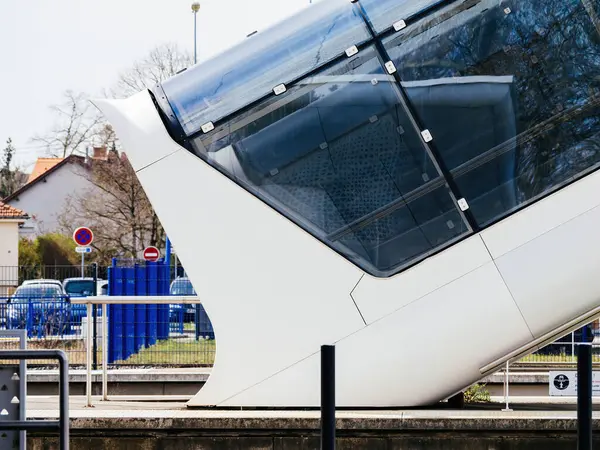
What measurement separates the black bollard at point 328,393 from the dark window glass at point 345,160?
2.54 m

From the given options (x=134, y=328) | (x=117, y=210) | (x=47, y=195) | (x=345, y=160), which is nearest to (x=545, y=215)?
(x=345, y=160)

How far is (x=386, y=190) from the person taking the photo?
27.8ft

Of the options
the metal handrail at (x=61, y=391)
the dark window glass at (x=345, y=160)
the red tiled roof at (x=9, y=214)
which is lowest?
the metal handrail at (x=61, y=391)

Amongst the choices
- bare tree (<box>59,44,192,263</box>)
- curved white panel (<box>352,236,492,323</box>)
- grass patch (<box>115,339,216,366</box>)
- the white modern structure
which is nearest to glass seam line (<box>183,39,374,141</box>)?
the white modern structure

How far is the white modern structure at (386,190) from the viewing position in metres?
8.34

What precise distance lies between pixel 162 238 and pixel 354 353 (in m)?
40.2

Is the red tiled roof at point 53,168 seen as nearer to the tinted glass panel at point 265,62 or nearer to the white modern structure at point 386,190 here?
the tinted glass panel at point 265,62

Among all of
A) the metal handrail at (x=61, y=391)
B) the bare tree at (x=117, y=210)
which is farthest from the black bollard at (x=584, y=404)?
the bare tree at (x=117, y=210)

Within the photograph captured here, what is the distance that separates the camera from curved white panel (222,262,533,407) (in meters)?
8.32

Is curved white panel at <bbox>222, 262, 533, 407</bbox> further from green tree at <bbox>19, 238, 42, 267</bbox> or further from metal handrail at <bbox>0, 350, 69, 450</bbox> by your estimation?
green tree at <bbox>19, 238, 42, 267</bbox>

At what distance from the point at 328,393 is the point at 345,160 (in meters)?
2.94

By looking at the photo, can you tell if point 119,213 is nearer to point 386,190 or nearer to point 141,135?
point 141,135

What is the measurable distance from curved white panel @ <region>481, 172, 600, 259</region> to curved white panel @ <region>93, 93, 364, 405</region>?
3.79 ft

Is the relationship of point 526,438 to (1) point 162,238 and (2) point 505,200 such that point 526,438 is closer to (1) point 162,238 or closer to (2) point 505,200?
(2) point 505,200
